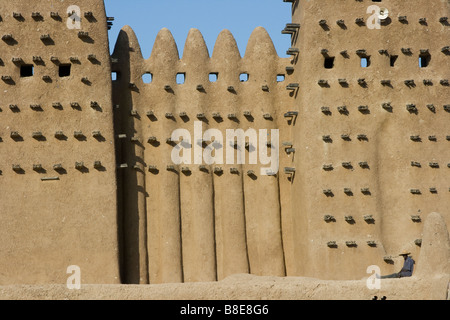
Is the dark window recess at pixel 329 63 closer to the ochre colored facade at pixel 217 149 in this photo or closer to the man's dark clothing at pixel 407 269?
the ochre colored facade at pixel 217 149

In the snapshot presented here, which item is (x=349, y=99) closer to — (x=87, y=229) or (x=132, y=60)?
(x=132, y=60)

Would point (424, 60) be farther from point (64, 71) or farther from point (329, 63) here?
point (64, 71)

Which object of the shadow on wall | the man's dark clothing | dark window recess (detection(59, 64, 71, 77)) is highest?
dark window recess (detection(59, 64, 71, 77))

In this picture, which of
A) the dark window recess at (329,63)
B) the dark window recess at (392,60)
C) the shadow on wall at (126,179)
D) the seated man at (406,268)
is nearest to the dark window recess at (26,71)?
the shadow on wall at (126,179)

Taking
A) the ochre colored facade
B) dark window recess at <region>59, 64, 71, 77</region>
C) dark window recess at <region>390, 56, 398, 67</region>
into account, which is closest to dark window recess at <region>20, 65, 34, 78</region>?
the ochre colored facade

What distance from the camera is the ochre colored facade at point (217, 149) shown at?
17828 millimetres

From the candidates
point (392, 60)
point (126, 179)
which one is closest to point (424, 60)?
point (392, 60)

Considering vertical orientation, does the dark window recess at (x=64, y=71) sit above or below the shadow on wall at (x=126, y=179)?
above

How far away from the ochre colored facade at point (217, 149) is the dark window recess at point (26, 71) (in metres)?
0.02

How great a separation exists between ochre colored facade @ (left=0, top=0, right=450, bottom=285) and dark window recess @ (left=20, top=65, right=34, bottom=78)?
0.9 inches

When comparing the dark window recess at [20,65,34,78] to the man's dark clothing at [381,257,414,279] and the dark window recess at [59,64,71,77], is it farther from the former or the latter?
the man's dark clothing at [381,257,414,279]

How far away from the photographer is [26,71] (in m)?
18.5

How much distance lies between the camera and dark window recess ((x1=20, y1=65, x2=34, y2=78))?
1850 centimetres

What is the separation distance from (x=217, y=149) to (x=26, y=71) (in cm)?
379
